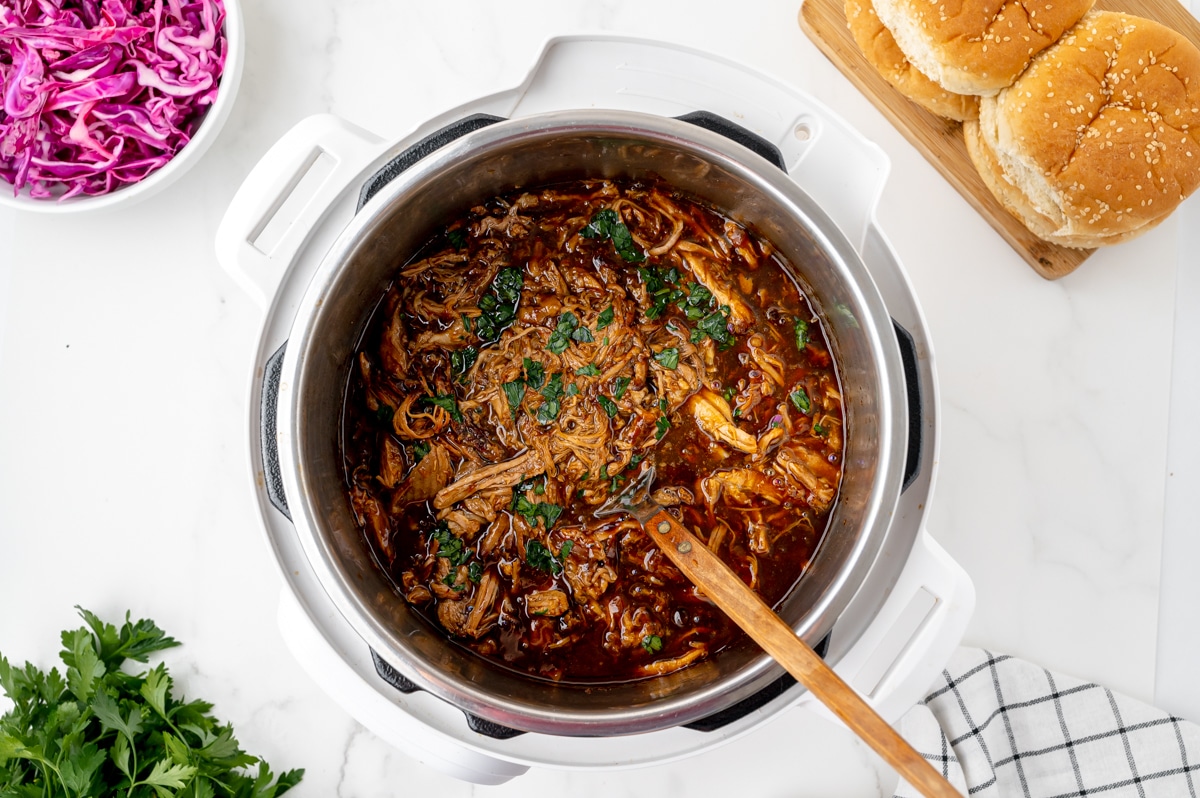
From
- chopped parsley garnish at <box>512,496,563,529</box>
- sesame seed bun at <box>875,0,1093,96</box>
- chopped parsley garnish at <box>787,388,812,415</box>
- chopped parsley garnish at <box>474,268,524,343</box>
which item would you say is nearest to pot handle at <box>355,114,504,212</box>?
chopped parsley garnish at <box>474,268,524,343</box>

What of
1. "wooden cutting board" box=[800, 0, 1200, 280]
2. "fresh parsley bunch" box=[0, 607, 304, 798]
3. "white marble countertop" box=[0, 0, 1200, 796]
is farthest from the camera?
"white marble countertop" box=[0, 0, 1200, 796]

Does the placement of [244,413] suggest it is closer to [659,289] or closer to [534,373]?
[534,373]

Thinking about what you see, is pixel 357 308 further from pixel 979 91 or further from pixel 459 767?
pixel 979 91

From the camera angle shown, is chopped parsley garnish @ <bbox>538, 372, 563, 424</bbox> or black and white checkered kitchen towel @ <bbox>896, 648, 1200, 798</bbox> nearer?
chopped parsley garnish @ <bbox>538, 372, 563, 424</bbox>

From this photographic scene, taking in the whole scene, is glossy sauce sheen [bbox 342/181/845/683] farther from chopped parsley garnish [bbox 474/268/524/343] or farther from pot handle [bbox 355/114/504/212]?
pot handle [bbox 355/114/504/212]

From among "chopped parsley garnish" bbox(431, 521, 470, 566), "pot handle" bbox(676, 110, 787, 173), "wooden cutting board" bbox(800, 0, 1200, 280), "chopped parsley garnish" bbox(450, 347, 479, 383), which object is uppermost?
"wooden cutting board" bbox(800, 0, 1200, 280)

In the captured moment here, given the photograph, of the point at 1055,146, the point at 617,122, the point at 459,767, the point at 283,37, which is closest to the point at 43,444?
the point at 283,37

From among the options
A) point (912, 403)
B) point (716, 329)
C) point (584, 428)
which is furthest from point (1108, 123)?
point (584, 428)
